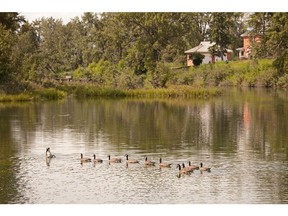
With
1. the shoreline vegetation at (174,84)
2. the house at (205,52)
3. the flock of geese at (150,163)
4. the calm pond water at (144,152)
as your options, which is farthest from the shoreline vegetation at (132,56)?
the flock of geese at (150,163)

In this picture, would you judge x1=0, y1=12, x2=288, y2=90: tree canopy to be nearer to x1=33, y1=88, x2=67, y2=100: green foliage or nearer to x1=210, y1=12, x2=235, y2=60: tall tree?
x1=210, y1=12, x2=235, y2=60: tall tree

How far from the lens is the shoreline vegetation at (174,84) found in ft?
184

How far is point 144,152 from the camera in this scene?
27.3 m

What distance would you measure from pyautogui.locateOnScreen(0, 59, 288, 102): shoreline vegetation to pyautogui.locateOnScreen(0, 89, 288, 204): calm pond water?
352 inches

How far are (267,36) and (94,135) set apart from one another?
127ft

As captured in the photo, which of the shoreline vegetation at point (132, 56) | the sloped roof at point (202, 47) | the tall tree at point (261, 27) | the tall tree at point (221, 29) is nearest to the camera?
the shoreline vegetation at point (132, 56)

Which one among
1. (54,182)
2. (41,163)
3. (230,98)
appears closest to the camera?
(54,182)

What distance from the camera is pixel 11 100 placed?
5166 cm

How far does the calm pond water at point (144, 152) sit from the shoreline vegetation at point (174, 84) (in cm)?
893

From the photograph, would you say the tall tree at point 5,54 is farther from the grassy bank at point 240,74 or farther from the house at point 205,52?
the house at point 205,52

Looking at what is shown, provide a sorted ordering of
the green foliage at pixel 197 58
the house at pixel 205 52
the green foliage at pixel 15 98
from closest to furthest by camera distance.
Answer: the green foliage at pixel 15 98
the green foliage at pixel 197 58
the house at pixel 205 52

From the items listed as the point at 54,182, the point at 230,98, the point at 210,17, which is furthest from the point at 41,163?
the point at 210,17

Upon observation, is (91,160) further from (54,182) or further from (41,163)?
(54,182)

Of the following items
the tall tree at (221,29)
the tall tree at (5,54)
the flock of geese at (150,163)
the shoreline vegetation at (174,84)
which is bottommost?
the flock of geese at (150,163)
